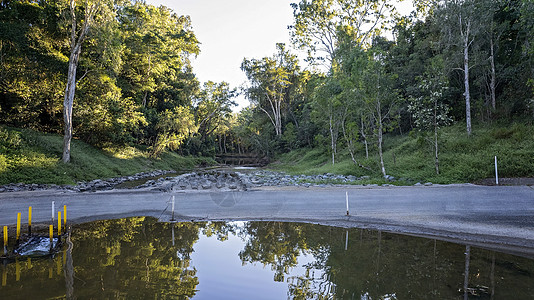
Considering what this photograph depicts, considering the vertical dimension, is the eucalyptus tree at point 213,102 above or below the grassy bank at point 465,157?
above

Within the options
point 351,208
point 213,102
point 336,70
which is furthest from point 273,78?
point 351,208

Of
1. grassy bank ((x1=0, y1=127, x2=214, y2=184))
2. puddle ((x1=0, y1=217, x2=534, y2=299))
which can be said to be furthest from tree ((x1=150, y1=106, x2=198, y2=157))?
puddle ((x1=0, y1=217, x2=534, y2=299))

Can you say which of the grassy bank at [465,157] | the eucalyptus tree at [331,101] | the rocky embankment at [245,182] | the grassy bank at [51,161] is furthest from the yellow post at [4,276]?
the eucalyptus tree at [331,101]

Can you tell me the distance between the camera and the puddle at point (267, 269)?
14.9 ft

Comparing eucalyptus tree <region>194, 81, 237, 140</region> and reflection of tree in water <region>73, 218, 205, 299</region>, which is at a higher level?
eucalyptus tree <region>194, 81, 237, 140</region>

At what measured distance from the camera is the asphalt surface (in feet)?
26.7

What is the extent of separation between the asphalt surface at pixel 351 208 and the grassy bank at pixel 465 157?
2850mm

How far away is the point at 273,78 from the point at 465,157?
3545cm

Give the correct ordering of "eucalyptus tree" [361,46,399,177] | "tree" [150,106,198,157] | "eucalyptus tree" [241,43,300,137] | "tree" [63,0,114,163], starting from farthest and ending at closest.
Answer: "eucalyptus tree" [241,43,300,137] < "tree" [150,106,198,157] < "tree" [63,0,114,163] < "eucalyptus tree" [361,46,399,177]

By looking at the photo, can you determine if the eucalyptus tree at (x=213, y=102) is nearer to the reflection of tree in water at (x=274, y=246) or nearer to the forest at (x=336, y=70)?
the forest at (x=336, y=70)

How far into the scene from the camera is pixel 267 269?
5758 mm

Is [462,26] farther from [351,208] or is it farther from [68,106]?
[68,106]

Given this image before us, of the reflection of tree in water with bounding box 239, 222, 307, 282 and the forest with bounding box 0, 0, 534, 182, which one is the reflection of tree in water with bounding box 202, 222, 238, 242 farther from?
the forest with bounding box 0, 0, 534, 182

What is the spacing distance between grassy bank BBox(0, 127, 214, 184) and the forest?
15.4 inches
